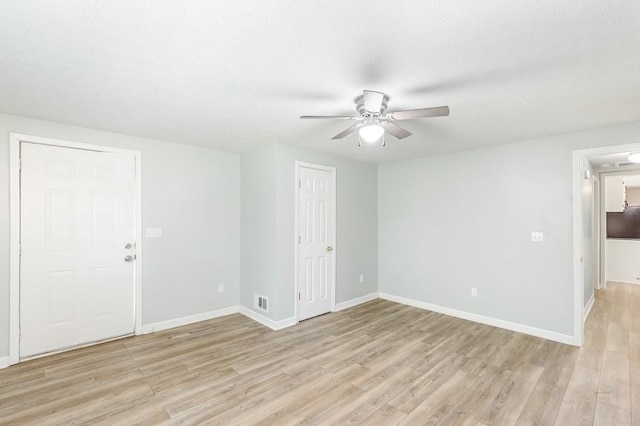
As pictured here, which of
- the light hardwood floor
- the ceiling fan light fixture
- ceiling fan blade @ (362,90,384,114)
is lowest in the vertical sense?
the light hardwood floor

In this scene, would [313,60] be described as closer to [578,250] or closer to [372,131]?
[372,131]

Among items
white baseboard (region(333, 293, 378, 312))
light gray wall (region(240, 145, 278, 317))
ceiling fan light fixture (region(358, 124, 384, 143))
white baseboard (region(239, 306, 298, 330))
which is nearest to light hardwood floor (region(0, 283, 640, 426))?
white baseboard (region(239, 306, 298, 330))

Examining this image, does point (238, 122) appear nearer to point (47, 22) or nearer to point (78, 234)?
point (47, 22)

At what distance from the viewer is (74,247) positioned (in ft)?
10.4

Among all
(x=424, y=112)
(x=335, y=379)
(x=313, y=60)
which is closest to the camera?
(x=313, y=60)

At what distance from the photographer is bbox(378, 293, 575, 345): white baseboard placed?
3373 millimetres

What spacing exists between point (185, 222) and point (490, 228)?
4054 millimetres

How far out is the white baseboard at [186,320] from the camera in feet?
11.9

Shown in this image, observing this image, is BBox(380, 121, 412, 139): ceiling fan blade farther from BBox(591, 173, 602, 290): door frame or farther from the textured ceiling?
BBox(591, 173, 602, 290): door frame

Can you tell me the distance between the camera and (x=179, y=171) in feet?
12.7

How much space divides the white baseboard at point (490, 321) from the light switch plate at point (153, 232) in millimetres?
3625

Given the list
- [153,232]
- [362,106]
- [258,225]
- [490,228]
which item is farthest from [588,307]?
[153,232]

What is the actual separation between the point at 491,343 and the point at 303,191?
9.48ft

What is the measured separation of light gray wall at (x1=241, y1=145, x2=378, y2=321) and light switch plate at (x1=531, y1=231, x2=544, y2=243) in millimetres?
2280
